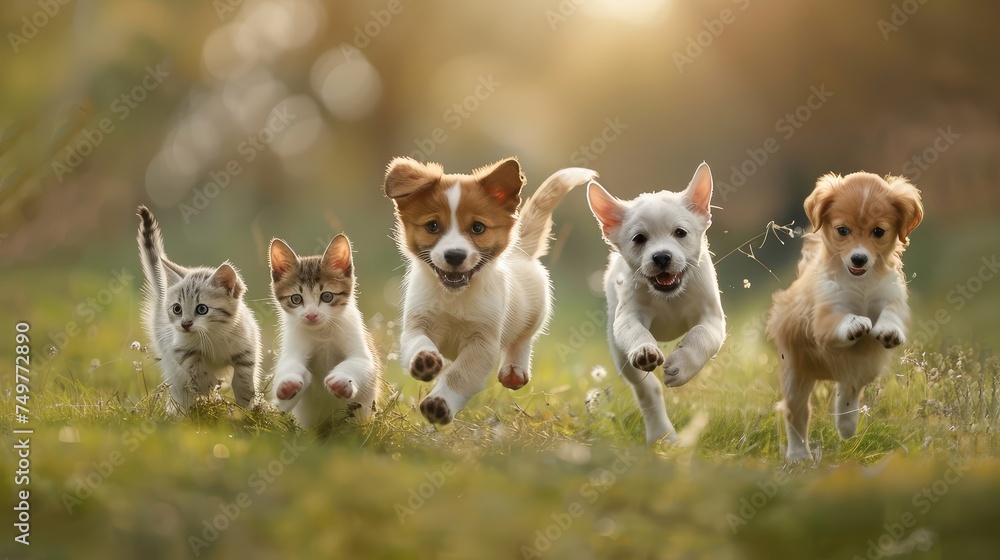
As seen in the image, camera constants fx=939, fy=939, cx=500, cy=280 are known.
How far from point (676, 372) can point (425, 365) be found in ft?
4.23

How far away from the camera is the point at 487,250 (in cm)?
494

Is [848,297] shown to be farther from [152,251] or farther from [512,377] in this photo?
[152,251]

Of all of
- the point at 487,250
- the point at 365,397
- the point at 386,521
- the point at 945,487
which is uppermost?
the point at 487,250

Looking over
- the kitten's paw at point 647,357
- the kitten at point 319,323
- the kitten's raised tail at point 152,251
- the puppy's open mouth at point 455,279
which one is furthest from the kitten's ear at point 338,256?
the kitten's paw at point 647,357

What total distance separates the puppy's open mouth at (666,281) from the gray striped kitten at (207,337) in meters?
2.27

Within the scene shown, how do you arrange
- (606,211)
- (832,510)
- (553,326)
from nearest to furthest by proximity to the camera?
(832,510) → (606,211) → (553,326)

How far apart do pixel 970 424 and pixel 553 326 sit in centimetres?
403

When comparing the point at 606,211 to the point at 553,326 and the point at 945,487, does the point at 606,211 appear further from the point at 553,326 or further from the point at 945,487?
the point at 553,326

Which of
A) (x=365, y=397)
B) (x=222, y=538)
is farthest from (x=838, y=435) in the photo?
(x=222, y=538)

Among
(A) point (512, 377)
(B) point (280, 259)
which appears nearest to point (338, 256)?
(B) point (280, 259)

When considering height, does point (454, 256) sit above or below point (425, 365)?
above

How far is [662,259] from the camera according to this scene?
195 inches

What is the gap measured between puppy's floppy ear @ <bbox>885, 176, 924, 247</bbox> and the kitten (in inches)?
116

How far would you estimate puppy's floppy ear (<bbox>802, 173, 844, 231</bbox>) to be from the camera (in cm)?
516
